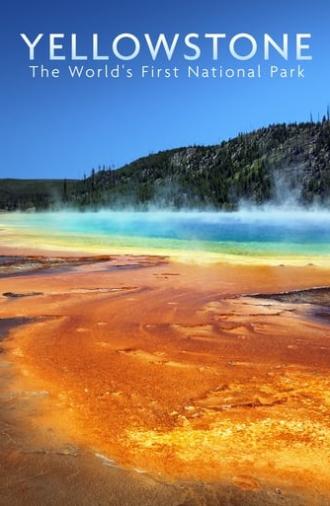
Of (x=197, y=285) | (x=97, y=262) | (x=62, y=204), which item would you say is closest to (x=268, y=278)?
(x=197, y=285)

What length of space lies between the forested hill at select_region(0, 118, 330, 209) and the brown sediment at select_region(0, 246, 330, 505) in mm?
87727

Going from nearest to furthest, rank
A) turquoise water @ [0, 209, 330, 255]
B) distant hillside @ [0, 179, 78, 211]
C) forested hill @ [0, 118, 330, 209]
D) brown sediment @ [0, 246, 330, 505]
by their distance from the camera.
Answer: brown sediment @ [0, 246, 330, 505], turquoise water @ [0, 209, 330, 255], forested hill @ [0, 118, 330, 209], distant hillside @ [0, 179, 78, 211]

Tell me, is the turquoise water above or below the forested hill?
below

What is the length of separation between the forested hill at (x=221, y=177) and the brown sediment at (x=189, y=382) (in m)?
87.7

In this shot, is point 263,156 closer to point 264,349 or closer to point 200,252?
point 200,252

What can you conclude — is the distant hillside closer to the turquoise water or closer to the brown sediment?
→ the turquoise water

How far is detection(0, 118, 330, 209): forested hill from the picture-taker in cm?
10600

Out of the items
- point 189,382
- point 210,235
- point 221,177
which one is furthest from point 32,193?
point 189,382

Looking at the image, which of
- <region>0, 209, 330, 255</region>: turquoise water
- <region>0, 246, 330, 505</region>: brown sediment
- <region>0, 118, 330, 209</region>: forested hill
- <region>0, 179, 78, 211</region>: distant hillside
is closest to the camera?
<region>0, 246, 330, 505</region>: brown sediment

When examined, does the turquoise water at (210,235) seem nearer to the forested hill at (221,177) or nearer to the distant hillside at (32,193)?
the forested hill at (221,177)

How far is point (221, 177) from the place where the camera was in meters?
123

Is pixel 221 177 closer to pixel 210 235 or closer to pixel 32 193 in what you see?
pixel 32 193

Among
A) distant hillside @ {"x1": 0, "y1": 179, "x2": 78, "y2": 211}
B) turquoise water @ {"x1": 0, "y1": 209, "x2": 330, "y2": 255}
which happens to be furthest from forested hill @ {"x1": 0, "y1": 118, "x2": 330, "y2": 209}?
turquoise water @ {"x1": 0, "y1": 209, "x2": 330, "y2": 255}

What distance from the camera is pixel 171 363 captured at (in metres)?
6.14
